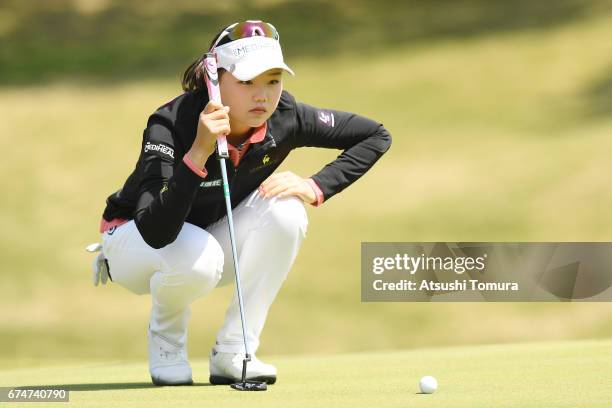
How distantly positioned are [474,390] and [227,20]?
12.7 m

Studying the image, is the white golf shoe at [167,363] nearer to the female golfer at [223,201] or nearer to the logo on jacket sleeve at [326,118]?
the female golfer at [223,201]

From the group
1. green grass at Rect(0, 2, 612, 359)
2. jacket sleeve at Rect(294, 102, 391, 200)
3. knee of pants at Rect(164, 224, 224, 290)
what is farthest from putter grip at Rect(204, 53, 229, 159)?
green grass at Rect(0, 2, 612, 359)

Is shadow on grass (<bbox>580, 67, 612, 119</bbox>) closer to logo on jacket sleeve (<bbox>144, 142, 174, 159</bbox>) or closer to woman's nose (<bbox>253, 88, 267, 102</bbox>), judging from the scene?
woman's nose (<bbox>253, 88, 267, 102</bbox>)

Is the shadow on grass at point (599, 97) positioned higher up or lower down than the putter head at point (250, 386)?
higher up

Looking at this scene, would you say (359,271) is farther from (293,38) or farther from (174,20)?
(174,20)

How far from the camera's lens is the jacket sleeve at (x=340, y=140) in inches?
157

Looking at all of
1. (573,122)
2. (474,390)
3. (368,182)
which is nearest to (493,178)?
(368,182)

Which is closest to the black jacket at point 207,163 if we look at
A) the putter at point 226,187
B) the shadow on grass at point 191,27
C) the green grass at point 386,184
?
the putter at point 226,187

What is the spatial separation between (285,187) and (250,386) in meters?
0.61

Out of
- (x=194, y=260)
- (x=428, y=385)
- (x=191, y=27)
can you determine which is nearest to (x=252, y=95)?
(x=194, y=260)

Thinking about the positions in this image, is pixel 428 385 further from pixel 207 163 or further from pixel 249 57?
pixel 249 57

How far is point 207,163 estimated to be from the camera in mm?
3693

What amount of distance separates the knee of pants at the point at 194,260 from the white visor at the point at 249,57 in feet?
1.56

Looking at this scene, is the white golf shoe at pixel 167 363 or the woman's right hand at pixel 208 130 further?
the white golf shoe at pixel 167 363
